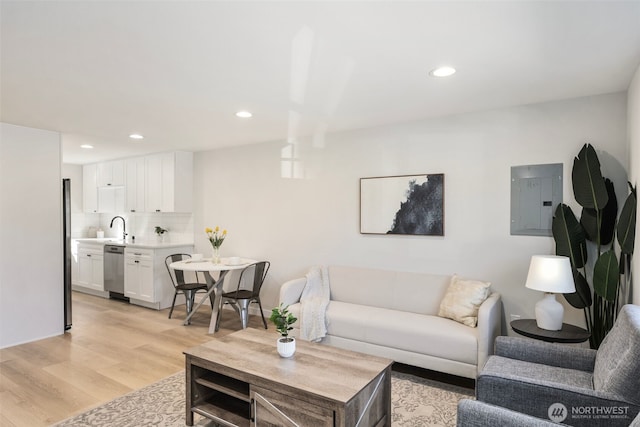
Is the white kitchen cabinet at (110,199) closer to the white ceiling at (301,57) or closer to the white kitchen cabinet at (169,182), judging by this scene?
the white kitchen cabinet at (169,182)

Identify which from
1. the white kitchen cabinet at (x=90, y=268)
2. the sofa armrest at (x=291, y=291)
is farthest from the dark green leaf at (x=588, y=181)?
the white kitchen cabinet at (x=90, y=268)

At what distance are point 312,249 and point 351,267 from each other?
0.63m

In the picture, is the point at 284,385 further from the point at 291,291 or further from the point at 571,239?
the point at 571,239

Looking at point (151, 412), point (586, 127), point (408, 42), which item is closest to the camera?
point (408, 42)

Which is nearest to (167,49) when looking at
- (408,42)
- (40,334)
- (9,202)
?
(408,42)

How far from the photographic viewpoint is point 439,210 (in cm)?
392

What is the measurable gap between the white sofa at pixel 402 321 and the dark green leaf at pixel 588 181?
1078 mm

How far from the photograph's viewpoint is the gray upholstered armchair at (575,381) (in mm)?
1768

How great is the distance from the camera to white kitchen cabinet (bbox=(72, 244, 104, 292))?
645 centimetres

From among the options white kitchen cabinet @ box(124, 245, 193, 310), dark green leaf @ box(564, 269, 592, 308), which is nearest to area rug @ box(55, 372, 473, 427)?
dark green leaf @ box(564, 269, 592, 308)

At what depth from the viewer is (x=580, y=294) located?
10.0ft

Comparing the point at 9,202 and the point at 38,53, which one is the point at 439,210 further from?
the point at 9,202

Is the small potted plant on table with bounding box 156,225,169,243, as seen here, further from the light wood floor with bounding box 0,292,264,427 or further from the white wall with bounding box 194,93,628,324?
the light wood floor with bounding box 0,292,264,427

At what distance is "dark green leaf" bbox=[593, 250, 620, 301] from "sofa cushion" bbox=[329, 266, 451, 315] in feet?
4.26
